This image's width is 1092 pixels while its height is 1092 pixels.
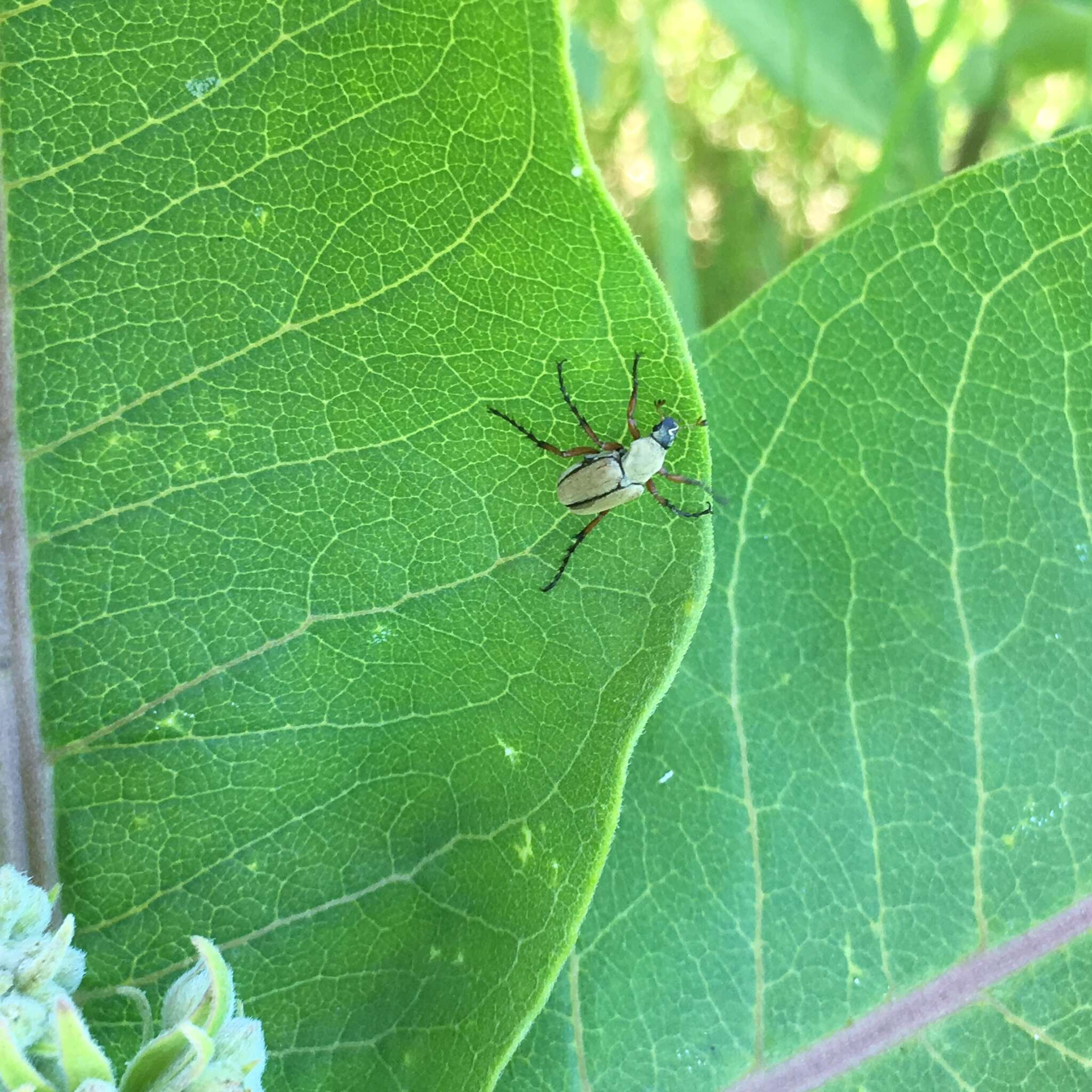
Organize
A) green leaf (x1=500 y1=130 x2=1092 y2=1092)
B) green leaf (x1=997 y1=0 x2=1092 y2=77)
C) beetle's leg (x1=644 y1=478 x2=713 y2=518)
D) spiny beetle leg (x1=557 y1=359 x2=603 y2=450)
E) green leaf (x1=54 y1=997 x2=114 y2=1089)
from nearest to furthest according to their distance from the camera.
Answer: green leaf (x1=54 y1=997 x2=114 y2=1089)
spiny beetle leg (x1=557 y1=359 x2=603 y2=450)
beetle's leg (x1=644 y1=478 x2=713 y2=518)
green leaf (x1=500 y1=130 x2=1092 y2=1092)
green leaf (x1=997 y1=0 x2=1092 y2=77)

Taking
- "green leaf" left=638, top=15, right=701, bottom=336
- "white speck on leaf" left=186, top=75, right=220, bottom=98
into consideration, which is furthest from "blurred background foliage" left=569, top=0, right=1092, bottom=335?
"white speck on leaf" left=186, top=75, right=220, bottom=98

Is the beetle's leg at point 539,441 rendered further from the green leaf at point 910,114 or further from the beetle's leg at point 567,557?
the green leaf at point 910,114

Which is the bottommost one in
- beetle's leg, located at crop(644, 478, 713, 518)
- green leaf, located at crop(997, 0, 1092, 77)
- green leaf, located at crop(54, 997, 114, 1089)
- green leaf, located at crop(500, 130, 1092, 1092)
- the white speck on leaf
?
green leaf, located at crop(500, 130, 1092, 1092)

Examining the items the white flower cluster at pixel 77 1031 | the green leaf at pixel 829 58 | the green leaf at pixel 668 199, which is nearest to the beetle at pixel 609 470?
the white flower cluster at pixel 77 1031

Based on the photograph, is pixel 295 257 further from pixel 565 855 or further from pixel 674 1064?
pixel 674 1064

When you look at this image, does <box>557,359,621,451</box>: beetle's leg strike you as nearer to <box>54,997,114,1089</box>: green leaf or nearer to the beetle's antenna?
the beetle's antenna

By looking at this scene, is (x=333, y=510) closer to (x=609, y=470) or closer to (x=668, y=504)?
(x=609, y=470)

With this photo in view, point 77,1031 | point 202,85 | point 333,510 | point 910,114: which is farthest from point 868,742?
point 910,114
